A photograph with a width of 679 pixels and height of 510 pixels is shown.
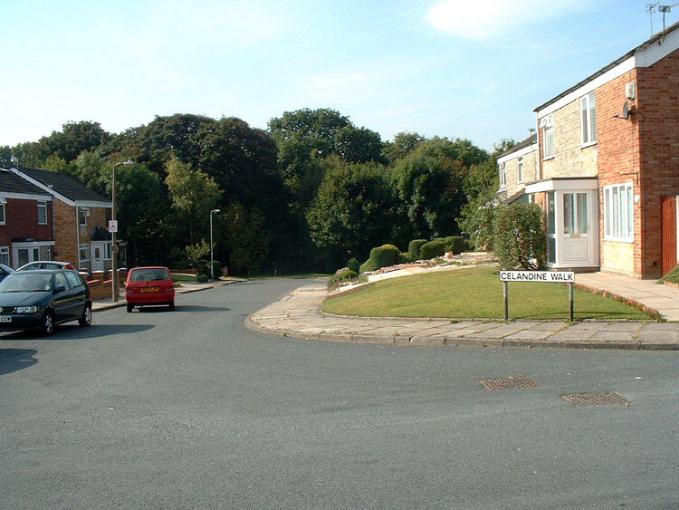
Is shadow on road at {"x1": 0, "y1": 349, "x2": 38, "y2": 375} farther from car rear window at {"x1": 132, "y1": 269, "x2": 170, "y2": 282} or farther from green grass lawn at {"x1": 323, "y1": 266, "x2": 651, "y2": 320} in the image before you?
car rear window at {"x1": 132, "y1": 269, "x2": 170, "y2": 282}

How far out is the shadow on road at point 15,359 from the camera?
1210 centimetres

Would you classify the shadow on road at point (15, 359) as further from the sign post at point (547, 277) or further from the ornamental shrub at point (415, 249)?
the ornamental shrub at point (415, 249)

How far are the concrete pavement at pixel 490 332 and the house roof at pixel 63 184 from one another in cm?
3590

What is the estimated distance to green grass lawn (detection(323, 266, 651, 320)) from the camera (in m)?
15.0

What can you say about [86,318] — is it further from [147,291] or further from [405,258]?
[405,258]

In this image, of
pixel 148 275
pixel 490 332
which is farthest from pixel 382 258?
pixel 490 332

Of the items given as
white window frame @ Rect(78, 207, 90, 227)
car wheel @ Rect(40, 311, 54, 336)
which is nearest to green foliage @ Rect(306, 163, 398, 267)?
white window frame @ Rect(78, 207, 90, 227)

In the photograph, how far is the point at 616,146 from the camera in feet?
67.4

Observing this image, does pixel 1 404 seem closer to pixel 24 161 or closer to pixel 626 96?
pixel 626 96

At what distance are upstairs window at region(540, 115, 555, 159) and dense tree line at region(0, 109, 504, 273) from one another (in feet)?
81.2

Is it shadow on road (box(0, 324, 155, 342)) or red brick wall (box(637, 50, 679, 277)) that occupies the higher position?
red brick wall (box(637, 50, 679, 277))

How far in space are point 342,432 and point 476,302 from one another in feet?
33.6

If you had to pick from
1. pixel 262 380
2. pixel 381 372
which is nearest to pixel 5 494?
pixel 262 380

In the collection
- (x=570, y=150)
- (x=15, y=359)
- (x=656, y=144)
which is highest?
(x=570, y=150)
